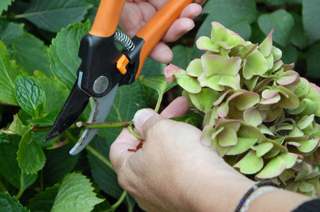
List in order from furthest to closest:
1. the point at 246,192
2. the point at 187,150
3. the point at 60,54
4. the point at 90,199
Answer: the point at 60,54 < the point at 90,199 < the point at 187,150 < the point at 246,192

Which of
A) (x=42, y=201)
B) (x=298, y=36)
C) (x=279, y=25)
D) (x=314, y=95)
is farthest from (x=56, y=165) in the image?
(x=298, y=36)

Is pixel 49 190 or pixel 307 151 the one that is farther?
pixel 49 190

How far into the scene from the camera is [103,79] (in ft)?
2.03

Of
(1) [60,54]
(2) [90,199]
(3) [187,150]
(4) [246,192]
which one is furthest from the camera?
(1) [60,54]

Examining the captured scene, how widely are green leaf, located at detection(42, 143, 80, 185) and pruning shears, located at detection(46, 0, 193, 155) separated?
0.28m

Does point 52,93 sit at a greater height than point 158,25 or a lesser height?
lesser

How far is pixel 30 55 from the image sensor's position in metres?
1.08

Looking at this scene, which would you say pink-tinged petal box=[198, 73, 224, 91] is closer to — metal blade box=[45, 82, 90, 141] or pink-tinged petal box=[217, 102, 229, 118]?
pink-tinged petal box=[217, 102, 229, 118]

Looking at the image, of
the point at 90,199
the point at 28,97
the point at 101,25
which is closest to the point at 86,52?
the point at 101,25

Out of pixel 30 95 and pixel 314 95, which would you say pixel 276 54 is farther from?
pixel 30 95

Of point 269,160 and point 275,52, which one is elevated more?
point 275,52

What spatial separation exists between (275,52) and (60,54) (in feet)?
1.88

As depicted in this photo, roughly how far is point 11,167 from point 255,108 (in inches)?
27.8

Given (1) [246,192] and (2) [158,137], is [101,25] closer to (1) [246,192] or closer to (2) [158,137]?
(2) [158,137]
